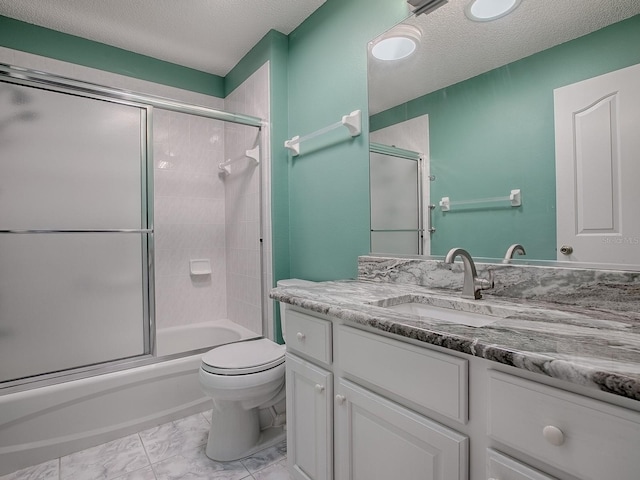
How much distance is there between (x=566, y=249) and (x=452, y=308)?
39 centimetres

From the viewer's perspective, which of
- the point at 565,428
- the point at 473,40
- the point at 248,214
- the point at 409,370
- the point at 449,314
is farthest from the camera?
the point at 248,214

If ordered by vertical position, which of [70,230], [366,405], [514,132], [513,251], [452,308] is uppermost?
[514,132]

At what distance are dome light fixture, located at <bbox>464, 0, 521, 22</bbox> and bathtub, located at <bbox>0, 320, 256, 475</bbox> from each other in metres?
2.21

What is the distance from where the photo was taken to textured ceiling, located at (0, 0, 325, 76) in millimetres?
1986

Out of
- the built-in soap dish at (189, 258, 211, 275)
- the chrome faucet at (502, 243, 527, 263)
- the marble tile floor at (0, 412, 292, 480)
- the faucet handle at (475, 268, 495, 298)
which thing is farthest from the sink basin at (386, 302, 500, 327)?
the built-in soap dish at (189, 258, 211, 275)

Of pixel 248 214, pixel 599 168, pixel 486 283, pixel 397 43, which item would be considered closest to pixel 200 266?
pixel 248 214

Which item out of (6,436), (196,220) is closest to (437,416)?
(6,436)

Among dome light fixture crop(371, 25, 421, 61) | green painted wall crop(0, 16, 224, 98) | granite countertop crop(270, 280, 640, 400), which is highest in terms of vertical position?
green painted wall crop(0, 16, 224, 98)

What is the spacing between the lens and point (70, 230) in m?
1.84

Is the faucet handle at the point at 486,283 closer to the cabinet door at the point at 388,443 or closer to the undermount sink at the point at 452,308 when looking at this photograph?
the undermount sink at the point at 452,308

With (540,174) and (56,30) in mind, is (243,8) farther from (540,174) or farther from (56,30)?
(540,174)

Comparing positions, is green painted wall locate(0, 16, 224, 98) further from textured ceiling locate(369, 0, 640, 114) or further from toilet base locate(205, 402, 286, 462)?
toilet base locate(205, 402, 286, 462)

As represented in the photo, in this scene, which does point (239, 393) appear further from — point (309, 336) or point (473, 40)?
point (473, 40)

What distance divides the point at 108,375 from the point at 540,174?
2201 mm
